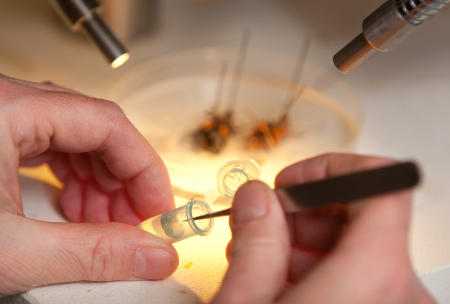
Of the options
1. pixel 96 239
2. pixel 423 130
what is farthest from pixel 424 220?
pixel 96 239

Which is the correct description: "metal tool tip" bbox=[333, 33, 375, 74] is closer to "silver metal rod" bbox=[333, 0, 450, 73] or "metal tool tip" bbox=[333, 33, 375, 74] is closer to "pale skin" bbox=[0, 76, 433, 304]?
"silver metal rod" bbox=[333, 0, 450, 73]

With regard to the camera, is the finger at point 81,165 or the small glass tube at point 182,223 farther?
the finger at point 81,165

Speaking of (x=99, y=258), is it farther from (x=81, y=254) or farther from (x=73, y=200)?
(x=73, y=200)

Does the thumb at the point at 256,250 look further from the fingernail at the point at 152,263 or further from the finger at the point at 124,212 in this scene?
the finger at the point at 124,212

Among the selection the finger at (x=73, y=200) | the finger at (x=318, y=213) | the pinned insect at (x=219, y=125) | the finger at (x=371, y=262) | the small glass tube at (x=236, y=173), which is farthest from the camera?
the pinned insect at (x=219, y=125)

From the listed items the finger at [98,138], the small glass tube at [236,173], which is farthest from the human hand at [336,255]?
the finger at [98,138]

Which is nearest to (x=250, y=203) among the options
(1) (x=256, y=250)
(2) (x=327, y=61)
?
(1) (x=256, y=250)

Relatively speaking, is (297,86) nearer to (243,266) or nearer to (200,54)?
(200,54)
